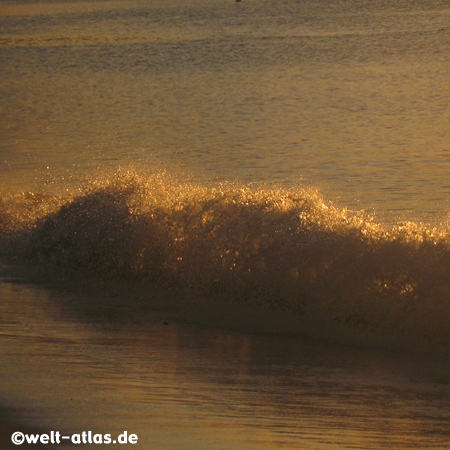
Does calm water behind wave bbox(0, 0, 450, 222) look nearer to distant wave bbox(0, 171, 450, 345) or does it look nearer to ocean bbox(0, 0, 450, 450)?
ocean bbox(0, 0, 450, 450)

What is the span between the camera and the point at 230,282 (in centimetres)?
874

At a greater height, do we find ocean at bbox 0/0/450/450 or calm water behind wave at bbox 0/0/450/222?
calm water behind wave at bbox 0/0/450/222

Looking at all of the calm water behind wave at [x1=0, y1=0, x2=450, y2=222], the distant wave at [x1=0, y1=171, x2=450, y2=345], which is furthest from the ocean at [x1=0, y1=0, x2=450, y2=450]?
the calm water behind wave at [x1=0, y1=0, x2=450, y2=222]

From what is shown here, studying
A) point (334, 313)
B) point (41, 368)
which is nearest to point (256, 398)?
point (41, 368)

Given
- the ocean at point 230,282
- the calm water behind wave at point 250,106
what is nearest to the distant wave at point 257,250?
the ocean at point 230,282

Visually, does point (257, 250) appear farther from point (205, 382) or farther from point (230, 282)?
point (205, 382)

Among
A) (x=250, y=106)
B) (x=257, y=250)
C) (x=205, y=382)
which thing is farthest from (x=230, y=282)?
(x=250, y=106)

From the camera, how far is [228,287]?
8734 millimetres

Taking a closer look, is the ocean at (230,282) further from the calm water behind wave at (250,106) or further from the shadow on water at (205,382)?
the calm water behind wave at (250,106)

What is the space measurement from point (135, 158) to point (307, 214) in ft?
28.0

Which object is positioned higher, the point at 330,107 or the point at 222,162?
the point at 330,107

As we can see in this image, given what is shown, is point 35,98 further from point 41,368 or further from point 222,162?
point 41,368

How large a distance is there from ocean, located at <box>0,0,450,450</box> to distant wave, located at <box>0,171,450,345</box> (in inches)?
0.8

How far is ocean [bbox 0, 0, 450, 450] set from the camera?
222 inches
